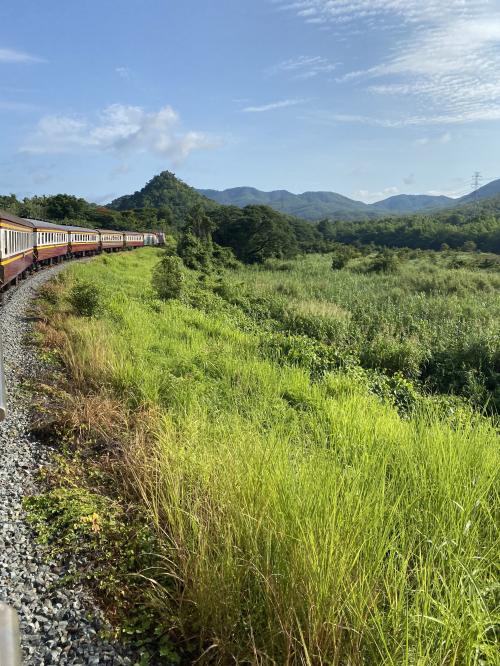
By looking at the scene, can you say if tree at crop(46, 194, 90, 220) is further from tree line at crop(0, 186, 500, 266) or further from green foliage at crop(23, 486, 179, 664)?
green foliage at crop(23, 486, 179, 664)

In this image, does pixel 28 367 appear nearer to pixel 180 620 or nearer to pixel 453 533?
pixel 180 620

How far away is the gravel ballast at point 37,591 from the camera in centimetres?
255

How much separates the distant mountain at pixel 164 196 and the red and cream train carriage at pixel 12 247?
97.2 meters

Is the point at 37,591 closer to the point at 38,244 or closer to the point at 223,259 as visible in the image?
the point at 38,244

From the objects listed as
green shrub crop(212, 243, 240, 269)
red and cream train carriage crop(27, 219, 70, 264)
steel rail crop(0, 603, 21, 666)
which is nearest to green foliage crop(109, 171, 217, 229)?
green shrub crop(212, 243, 240, 269)

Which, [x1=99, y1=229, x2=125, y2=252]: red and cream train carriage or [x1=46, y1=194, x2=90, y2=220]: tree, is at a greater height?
[x1=46, y1=194, x2=90, y2=220]: tree

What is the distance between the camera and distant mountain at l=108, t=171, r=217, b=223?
117287mm

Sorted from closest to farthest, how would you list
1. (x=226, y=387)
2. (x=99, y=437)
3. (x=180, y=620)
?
(x=180, y=620) → (x=99, y=437) → (x=226, y=387)

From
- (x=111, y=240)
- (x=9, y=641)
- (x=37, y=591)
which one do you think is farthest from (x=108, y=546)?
(x=111, y=240)

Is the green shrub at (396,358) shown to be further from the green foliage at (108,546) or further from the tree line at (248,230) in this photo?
the tree line at (248,230)

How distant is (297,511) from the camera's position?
9.27 feet

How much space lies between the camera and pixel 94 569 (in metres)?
3.19

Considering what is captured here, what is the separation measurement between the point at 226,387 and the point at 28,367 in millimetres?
3268

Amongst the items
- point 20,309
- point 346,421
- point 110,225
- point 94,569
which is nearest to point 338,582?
point 94,569
